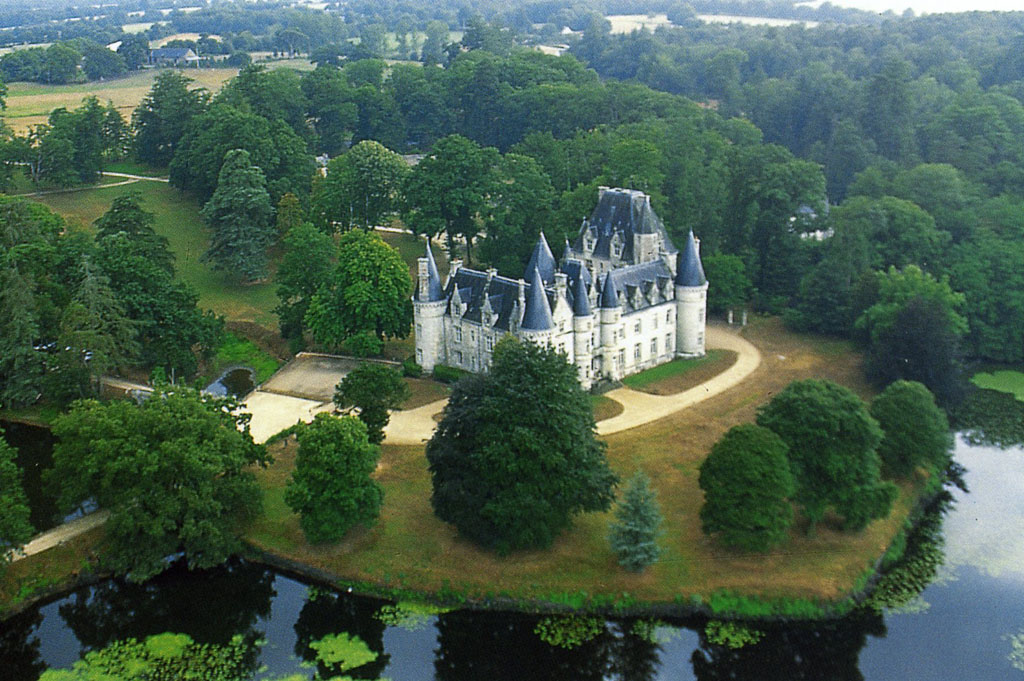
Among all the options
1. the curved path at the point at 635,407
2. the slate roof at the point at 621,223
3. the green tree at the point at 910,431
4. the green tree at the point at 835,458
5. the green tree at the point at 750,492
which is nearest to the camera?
the green tree at the point at 750,492

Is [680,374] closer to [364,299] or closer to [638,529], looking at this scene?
Answer: [364,299]

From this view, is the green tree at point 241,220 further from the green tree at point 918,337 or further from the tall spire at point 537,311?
the green tree at point 918,337

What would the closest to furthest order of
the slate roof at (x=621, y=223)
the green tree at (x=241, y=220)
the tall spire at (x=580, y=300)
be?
the tall spire at (x=580, y=300)
the slate roof at (x=621, y=223)
the green tree at (x=241, y=220)

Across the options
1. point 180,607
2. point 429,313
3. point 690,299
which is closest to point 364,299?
point 429,313

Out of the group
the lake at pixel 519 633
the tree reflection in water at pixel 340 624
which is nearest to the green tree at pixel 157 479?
the lake at pixel 519 633

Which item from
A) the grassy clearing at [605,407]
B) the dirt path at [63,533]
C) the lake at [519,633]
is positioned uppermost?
the dirt path at [63,533]

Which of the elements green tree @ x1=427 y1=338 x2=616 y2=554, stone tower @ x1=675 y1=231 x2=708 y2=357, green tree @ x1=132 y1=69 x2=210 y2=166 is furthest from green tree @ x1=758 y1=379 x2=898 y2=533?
green tree @ x1=132 y1=69 x2=210 y2=166
